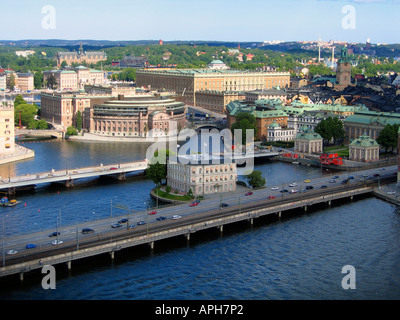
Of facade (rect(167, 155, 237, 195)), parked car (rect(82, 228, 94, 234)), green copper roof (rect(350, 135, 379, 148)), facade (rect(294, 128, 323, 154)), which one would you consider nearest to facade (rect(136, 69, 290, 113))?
facade (rect(294, 128, 323, 154))

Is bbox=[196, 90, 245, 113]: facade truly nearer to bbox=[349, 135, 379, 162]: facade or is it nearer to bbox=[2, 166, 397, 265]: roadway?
bbox=[349, 135, 379, 162]: facade

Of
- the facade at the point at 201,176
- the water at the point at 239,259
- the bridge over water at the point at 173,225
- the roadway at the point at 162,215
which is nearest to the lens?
the water at the point at 239,259

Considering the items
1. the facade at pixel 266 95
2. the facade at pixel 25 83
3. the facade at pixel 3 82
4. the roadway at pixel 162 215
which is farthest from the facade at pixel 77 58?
the roadway at pixel 162 215

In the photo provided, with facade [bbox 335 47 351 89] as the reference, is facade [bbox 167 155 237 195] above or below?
below

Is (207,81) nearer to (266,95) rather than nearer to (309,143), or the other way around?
(266,95)

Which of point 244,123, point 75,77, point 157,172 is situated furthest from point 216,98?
point 75,77

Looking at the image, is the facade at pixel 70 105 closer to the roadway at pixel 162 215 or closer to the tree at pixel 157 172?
the tree at pixel 157 172

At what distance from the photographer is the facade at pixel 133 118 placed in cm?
7444

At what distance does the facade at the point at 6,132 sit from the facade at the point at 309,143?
82.7 feet

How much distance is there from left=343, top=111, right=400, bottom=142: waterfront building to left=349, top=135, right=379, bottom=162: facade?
6.83 metres

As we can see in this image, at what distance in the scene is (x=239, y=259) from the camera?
32.8m

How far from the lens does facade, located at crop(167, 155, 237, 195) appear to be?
1719 inches
